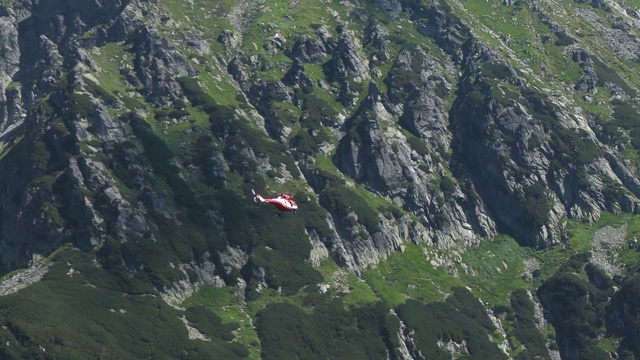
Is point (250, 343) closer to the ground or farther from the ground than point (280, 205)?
closer to the ground

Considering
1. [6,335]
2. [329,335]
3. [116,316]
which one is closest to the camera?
[6,335]

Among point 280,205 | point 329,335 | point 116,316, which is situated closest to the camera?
point 280,205

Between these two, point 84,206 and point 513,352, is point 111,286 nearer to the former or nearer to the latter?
point 84,206

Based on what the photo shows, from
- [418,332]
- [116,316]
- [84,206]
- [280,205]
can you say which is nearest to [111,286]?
[116,316]

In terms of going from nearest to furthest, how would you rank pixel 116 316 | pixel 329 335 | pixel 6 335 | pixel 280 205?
pixel 280 205 < pixel 6 335 < pixel 116 316 < pixel 329 335

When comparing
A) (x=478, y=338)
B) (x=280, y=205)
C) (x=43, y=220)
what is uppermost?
(x=280, y=205)

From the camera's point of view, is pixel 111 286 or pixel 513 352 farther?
pixel 513 352

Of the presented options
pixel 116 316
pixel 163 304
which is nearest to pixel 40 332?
pixel 116 316

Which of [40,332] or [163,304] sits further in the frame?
[163,304]

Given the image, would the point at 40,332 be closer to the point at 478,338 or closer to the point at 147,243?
the point at 147,243
